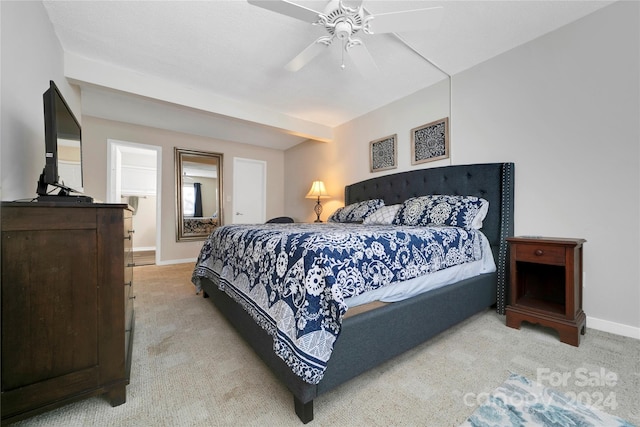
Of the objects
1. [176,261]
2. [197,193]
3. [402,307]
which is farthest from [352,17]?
[176,261]

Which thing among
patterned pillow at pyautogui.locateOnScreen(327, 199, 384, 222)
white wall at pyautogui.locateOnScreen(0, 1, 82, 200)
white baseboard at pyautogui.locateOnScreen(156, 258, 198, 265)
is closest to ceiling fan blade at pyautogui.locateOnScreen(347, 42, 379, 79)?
patterned pillow at pyautogui.locateOnScreen(327, 199, 384, 222)

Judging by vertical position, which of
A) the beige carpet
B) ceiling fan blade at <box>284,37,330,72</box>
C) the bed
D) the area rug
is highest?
ceiling fan blade at <box>284,37,330,72</box>

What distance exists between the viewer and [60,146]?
4.44ft

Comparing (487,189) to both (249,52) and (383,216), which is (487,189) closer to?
(383,216)

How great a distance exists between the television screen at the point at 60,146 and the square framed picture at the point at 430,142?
308cm

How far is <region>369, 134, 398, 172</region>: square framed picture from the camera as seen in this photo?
11.0ft

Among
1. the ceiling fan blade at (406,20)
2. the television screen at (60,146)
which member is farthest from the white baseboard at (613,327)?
the television screen at (60,146)

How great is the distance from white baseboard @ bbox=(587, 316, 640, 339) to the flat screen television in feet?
11.2

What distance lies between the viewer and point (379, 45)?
91.1 inches

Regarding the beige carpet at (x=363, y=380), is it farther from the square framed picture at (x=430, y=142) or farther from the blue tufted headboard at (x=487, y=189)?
the square framed picture at (x=430, y=142)

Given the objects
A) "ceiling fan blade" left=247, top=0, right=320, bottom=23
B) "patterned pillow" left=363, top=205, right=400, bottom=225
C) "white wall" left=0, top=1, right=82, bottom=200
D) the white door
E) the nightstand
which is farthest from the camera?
the white door

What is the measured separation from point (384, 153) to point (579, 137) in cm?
191

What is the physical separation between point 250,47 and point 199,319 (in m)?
2.46

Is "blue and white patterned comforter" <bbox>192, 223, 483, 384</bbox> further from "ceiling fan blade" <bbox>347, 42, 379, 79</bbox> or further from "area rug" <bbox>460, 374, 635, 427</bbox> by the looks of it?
"ceiling fan blade" <bbox>347, 42, 379, 79</bbox>
